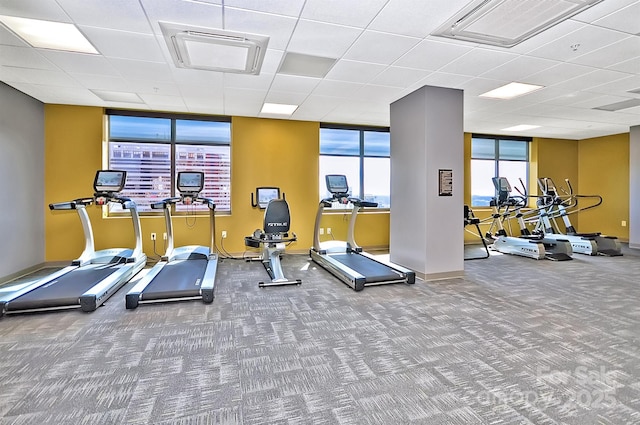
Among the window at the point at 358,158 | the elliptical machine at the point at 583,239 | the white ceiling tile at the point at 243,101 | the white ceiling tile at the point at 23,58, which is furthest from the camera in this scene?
the window at the point at 358,158

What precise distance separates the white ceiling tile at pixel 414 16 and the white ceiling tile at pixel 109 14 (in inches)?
82.1

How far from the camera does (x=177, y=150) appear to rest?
258 inches

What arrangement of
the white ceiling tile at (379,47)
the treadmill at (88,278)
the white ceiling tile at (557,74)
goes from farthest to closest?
the white ceiling tile at (557,74), the treadmill at (88,278), the white ceiling tile at (379,47)

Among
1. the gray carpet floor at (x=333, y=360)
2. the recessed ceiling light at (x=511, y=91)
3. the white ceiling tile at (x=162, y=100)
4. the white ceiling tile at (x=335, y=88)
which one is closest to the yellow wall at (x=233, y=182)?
the white ceiling tile at (x=162, y=100)

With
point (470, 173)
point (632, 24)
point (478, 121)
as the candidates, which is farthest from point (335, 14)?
point (470, 173)

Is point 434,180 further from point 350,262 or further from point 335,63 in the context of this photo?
point 335,63

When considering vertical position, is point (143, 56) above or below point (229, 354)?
above

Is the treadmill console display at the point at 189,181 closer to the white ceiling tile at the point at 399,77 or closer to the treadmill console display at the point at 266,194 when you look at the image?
the treadmill console display at the point at 266,194

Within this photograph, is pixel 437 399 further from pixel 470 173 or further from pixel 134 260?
pixel 470 173

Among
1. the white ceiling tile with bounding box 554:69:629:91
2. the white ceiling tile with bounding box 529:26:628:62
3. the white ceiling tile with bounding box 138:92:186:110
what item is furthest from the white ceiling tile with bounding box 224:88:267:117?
the white ceiling tile with bounding box 554:69:629:91

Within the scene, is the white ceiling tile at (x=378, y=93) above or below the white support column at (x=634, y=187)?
above

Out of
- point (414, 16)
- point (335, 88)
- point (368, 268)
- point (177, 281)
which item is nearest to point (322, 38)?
point (414, 16)

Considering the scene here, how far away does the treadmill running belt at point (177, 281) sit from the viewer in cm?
383

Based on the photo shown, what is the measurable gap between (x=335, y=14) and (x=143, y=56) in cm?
229
